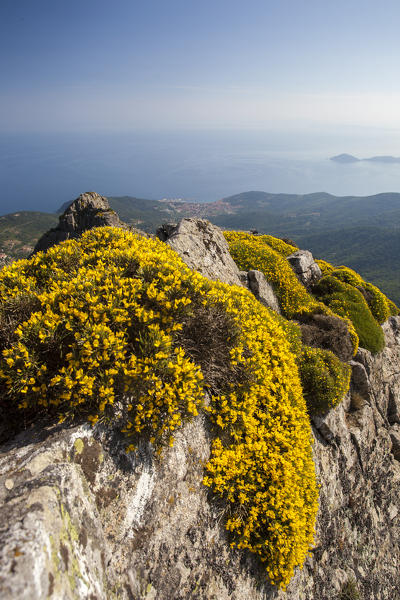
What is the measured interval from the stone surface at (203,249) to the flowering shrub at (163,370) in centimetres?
423

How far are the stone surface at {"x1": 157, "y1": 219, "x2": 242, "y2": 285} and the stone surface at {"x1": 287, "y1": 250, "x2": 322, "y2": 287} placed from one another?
25.2ft

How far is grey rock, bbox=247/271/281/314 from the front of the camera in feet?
55.2

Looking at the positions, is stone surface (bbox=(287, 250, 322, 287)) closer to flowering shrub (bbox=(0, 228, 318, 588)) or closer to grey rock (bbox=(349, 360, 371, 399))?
grey rock (bbox=(349, 360, 371, 399))

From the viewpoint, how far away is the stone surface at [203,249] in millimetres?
14383

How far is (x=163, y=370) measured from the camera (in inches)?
232

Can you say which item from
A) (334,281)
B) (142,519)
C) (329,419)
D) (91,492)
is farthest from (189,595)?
(334,281)

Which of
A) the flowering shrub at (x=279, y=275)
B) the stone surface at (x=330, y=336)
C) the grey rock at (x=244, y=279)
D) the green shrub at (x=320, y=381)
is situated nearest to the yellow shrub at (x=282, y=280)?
the flowering shrub at (x=279, y=275)

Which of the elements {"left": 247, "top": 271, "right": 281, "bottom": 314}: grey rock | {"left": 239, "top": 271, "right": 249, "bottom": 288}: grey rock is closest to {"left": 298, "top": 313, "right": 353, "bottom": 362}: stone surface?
{"left": 247, "top": 271, "right": 281, "bottom": 314}: grey rock

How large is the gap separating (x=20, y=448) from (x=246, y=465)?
5412 millimetres

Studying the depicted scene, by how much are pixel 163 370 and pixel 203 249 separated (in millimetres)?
10681

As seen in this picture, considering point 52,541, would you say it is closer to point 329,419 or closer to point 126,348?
point 126,348

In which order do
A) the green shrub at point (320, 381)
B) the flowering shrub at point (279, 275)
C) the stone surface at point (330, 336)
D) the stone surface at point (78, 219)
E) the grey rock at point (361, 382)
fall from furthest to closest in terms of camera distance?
the stone surface at point (78, 219) < the flowering shrub at point (279, 275) < the grey rock at point (361, 382) < the stone surface at point (330, 336) < the green shrub at point (320, 381)

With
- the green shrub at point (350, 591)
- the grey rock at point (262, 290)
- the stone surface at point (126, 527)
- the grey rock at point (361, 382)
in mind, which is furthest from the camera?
the grey rock at point (262, 290)

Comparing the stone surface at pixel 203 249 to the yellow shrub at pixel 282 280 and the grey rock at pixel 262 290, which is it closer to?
the grey rock at pixel 262 290
